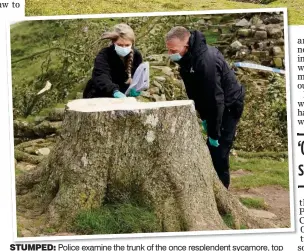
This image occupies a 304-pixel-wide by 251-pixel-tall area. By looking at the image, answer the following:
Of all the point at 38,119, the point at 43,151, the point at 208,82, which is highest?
the point at 208,82

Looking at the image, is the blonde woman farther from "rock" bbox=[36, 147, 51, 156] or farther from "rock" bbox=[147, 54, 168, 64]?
"rock" bbox=[36, 147, 51, 156]

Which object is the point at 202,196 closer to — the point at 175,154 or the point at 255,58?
the point at 175,154

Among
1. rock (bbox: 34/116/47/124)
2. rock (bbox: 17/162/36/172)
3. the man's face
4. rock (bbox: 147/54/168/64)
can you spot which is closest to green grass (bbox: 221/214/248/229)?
the man's face

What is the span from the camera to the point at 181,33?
792cm

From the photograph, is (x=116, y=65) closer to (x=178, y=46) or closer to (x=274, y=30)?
(x=178, y=46)

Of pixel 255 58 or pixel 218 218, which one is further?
pixel 255 58

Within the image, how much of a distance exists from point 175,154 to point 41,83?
361 centimetres

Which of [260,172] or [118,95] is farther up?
[118,95]

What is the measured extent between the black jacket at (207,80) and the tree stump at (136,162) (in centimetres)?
49

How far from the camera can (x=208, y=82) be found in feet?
26.1

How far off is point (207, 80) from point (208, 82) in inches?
1.0

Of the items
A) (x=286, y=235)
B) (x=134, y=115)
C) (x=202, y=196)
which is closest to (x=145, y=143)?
(x=134, y=115)

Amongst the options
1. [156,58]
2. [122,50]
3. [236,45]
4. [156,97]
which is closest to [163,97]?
[156,97]

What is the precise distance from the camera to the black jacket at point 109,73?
8398 mm
